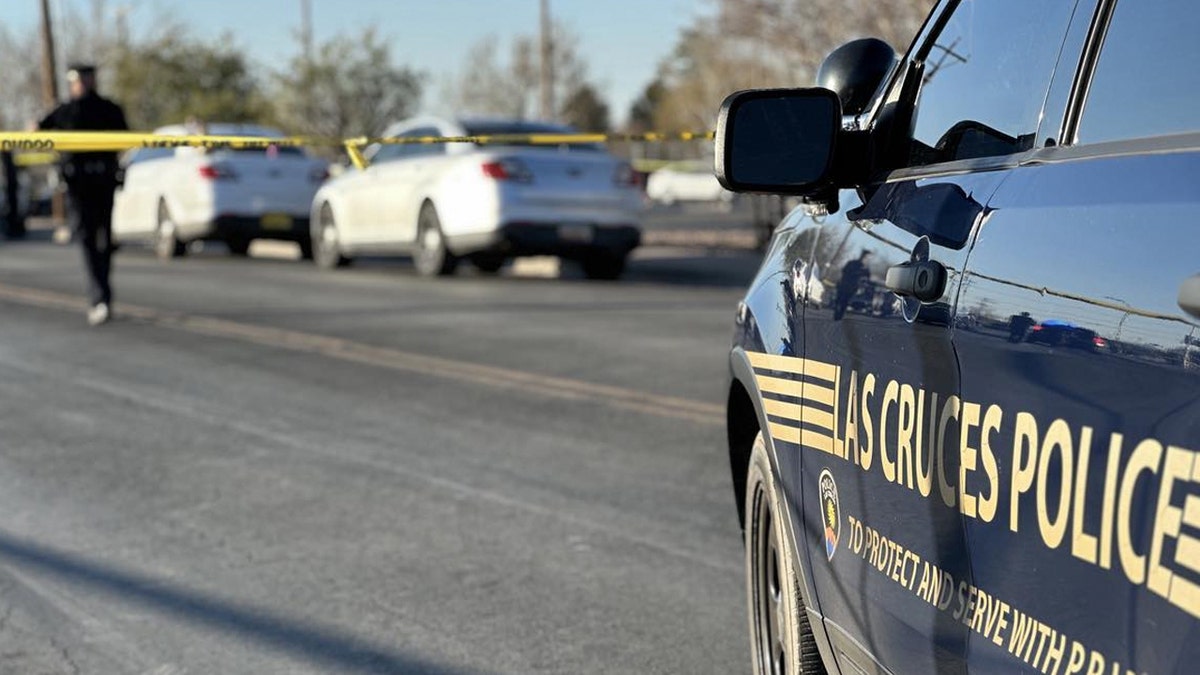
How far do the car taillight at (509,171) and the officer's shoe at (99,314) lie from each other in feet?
14.8

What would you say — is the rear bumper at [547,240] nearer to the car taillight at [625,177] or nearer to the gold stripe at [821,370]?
the car taillight at [625,177]

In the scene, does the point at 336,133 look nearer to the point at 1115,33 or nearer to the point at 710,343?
the point at 710,343

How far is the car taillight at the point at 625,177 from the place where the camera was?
17.5 m

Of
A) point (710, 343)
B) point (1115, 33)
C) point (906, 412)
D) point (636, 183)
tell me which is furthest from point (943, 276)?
point (636, 183)

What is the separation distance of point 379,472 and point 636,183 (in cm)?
1064

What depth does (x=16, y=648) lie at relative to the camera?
4.79 metres

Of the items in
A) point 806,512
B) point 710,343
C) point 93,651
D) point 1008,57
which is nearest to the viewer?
point 1008,57

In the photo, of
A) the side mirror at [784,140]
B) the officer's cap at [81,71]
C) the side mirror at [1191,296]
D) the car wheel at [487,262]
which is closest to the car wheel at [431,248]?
the car wheel at [487,262]

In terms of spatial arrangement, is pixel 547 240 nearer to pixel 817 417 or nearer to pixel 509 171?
pixel 509 171

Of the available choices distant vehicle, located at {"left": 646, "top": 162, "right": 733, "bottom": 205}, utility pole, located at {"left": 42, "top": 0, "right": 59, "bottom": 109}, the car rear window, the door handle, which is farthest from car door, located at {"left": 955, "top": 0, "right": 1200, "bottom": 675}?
distant vehicle, located at {"left": 646, "top": 162, "right": 733, "bottom": 205}

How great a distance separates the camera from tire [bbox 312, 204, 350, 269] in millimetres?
20484

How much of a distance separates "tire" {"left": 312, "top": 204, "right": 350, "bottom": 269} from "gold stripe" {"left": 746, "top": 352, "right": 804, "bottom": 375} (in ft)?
54.9

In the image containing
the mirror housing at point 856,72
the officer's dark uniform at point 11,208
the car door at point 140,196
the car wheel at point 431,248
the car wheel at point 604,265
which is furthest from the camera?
the officer's dark uniform at point 11,208

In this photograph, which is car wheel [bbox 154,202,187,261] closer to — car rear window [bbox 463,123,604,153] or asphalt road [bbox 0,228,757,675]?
car rear window [bbox 463,123,604,153]
